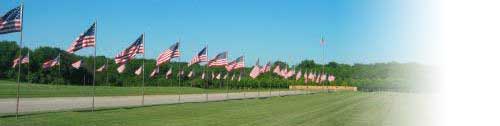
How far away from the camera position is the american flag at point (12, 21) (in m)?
25.3

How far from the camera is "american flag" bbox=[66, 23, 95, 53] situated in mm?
30875

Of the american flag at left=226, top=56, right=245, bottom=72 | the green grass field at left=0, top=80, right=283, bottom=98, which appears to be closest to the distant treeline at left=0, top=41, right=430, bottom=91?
the green grass field at left=0, top=80, right=283, bottom=98

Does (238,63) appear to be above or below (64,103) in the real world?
above

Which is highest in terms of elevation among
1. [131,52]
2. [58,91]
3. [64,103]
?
[131,52]

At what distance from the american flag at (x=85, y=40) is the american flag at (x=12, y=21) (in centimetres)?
520

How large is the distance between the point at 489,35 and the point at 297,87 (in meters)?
122

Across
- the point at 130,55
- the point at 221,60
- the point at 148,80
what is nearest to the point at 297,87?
the point at 148,80

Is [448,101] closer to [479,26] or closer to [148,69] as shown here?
[479,26]

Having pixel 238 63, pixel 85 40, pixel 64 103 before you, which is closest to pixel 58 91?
pixel 238 63

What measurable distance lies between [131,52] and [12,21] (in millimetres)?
10562

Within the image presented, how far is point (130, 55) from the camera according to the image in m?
35.6

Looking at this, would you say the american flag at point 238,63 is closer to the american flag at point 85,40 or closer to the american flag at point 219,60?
the american flag at point 219,60

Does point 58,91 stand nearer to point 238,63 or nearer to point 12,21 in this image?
point 238,63

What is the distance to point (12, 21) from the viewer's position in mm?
25484
